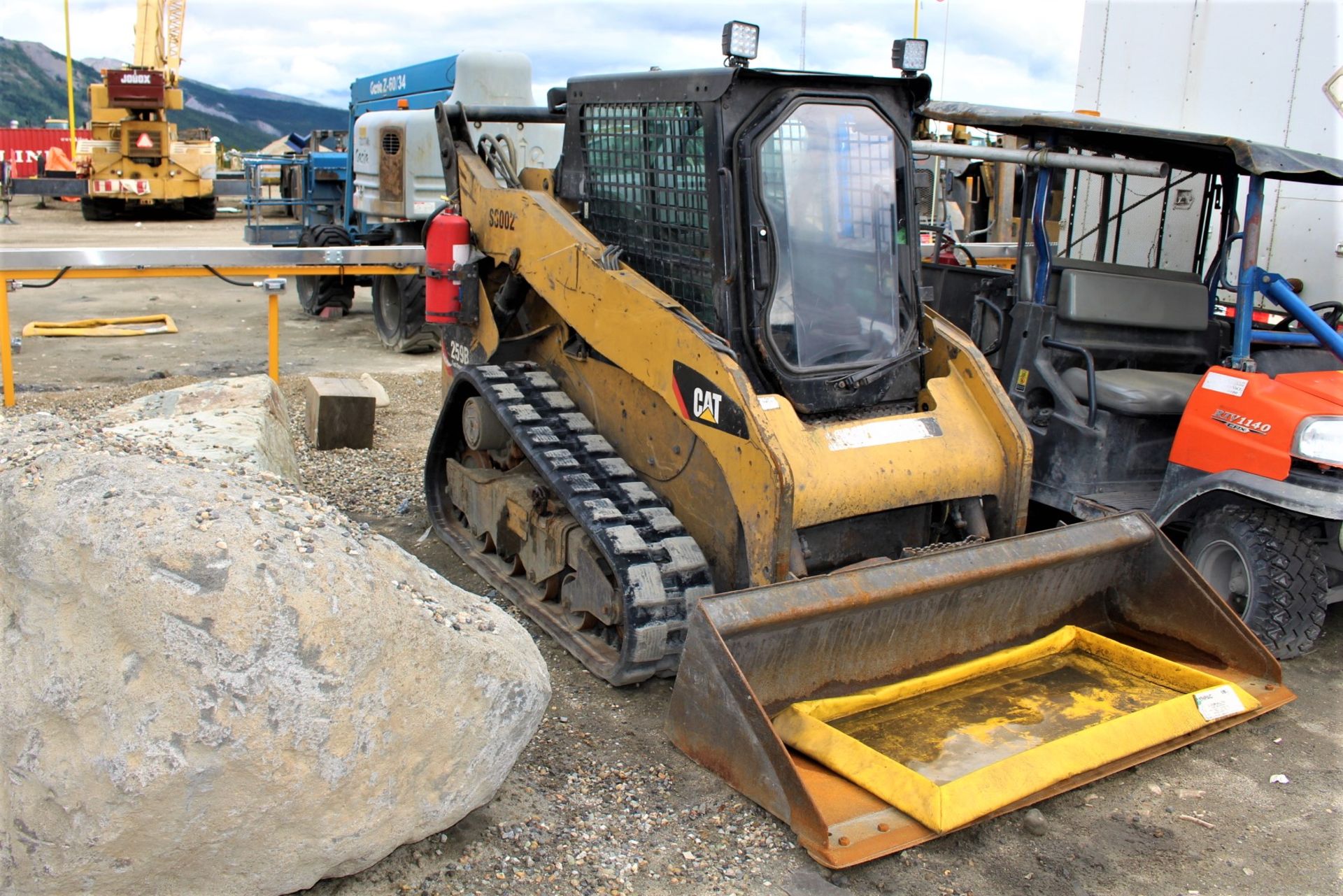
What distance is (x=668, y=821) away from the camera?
3.61 m

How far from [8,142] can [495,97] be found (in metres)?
28.7

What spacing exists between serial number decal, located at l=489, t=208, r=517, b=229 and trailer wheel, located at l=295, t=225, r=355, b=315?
23.9 feet

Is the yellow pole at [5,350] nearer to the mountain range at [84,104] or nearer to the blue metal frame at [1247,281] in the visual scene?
the blue metal frame at [1247,281]

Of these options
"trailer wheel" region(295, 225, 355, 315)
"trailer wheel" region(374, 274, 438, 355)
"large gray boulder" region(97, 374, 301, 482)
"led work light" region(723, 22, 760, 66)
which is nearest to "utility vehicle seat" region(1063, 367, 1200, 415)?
"led work light" region(723, 22, 760, 66)

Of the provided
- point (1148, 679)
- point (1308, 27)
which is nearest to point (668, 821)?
point (1148, 679)

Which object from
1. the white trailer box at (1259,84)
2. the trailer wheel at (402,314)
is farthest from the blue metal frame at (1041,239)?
the trailer wheel at (402,314)

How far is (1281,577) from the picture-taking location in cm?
470

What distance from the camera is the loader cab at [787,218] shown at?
444 centimetres

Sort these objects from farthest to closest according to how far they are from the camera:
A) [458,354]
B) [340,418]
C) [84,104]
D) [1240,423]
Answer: [84,104]
[340,418]
[458,354]
[1240,423]

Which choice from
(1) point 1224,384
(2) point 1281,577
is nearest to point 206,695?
(2) point 1281,577

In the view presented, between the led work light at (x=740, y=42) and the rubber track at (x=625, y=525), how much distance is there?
168cm

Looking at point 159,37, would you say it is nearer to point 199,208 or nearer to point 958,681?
point 199,208

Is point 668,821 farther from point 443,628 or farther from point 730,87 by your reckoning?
point 730,87

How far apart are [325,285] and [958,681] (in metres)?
10.4
